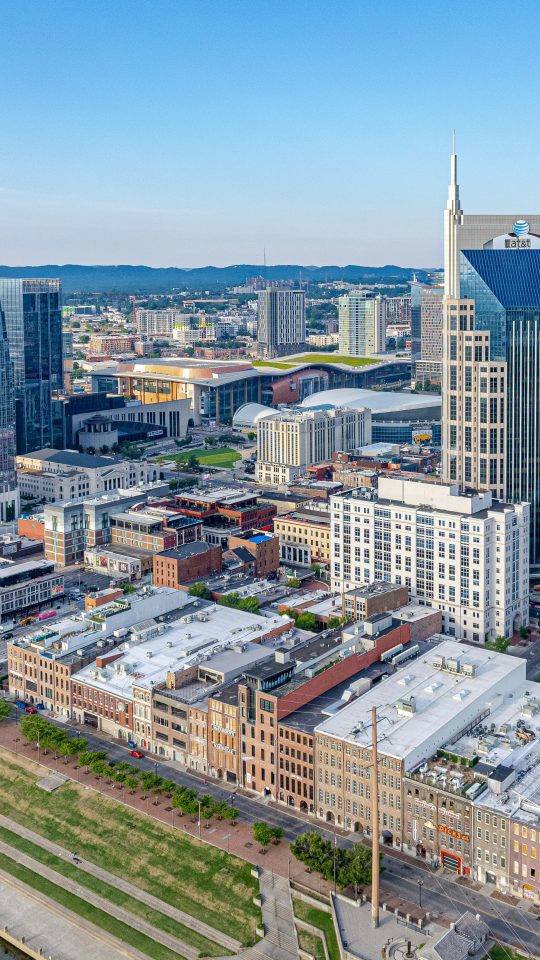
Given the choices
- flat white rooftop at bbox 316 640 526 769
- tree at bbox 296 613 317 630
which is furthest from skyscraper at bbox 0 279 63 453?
flat white rooftop at bbox 316 640 526 769

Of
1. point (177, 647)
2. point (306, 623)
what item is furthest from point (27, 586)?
point (306, 623)

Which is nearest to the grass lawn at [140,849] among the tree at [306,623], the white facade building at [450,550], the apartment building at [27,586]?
the tree at [306,623]

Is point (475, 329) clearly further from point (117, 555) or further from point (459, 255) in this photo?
point (117, 555)

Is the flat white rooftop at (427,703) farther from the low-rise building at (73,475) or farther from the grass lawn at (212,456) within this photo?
the grass lawn at (212,456)

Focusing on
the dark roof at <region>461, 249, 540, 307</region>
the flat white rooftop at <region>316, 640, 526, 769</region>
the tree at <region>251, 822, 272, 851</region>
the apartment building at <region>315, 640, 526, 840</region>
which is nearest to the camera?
the tree at <region>251, 822, 272, 851</region>

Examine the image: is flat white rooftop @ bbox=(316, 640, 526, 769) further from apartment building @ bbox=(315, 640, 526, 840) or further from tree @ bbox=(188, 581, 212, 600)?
tree @ bbox=(188, 581, 212, 600)

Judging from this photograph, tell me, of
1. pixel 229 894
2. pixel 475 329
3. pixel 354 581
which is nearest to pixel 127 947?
pixel 229 894

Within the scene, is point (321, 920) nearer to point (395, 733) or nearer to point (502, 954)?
point (502, 954)
